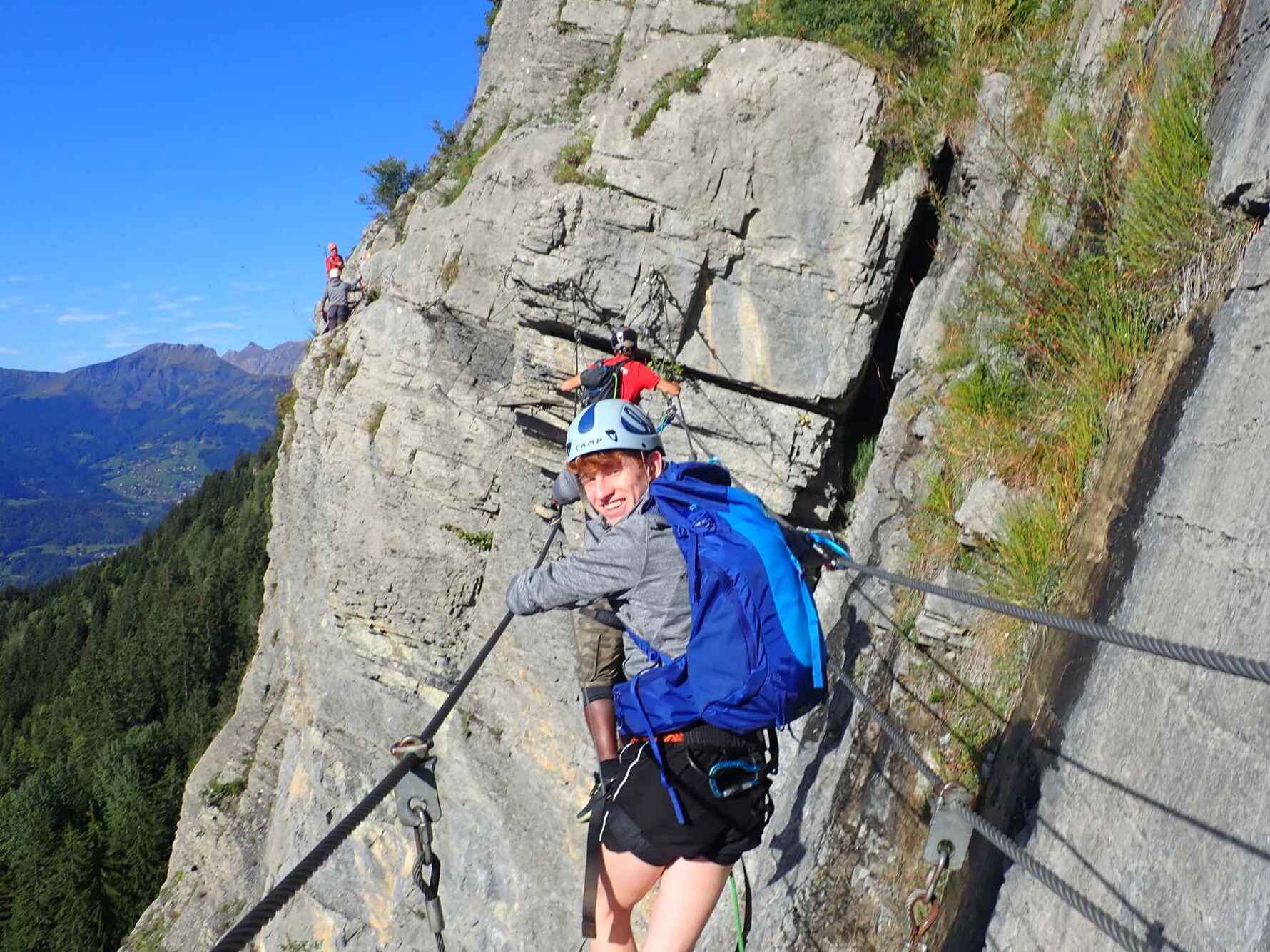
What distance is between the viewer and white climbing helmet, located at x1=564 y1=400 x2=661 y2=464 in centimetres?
351

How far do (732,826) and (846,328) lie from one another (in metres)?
7.17

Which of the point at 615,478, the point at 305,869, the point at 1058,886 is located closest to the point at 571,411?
the point at 615,478

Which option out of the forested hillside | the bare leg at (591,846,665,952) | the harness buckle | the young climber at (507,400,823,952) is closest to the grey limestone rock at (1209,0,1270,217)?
the young climber at (507,400,823,952)

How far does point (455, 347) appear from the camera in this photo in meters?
12.9

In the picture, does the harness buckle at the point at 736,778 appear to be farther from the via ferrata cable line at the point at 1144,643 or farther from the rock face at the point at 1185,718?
the rock face at the point at 1185,718

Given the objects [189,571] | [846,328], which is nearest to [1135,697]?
[846,328]

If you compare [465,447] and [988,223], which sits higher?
[988,223]

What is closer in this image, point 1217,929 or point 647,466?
point 1217,929

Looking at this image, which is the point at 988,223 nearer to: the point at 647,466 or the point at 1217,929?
the point at 647,466

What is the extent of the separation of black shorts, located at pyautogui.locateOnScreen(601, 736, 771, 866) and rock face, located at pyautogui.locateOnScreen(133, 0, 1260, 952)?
66.5 inches

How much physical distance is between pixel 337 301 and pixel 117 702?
52.1 meters

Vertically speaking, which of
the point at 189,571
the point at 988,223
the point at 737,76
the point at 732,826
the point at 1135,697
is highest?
the point at 737,76

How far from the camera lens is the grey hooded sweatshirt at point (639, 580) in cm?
330

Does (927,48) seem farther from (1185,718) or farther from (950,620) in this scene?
(1185,718)
